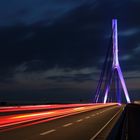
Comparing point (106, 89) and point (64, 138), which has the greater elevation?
point (106, 89)

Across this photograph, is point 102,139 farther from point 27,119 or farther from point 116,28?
point 116,28

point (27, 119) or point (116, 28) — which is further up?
point (116, 28)

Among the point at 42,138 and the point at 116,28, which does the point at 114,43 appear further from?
the point at 42,138

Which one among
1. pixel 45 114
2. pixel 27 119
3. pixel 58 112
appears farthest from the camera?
pixel 58 112

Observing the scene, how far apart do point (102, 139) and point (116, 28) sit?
77.5m

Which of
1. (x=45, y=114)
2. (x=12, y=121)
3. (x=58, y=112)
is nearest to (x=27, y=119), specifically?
(x=12, y=121)

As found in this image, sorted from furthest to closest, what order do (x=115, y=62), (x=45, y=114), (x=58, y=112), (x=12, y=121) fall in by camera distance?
(x=115, y=62), (x=58, y=112), (x=45, y=114), (x=12, y=121)

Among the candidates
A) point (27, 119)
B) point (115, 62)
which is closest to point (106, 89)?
point (115, 62)

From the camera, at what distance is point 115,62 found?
87.0 meters

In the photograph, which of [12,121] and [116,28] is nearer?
[12,121]

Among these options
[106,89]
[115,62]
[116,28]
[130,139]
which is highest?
[116,28]

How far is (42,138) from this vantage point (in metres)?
14.9

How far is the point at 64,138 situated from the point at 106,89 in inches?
2889

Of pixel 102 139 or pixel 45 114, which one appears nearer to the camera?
pixel 102 139
